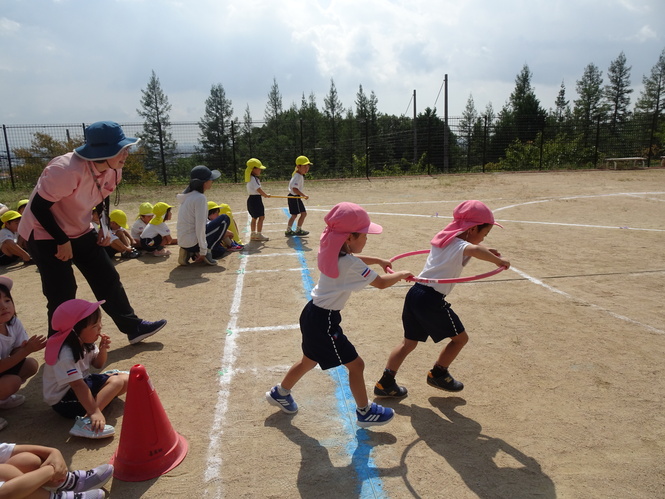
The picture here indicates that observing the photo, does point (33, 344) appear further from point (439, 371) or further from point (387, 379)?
point (439, 371)

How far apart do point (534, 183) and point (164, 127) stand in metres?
17.7

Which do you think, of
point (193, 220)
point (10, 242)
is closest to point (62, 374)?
point (193, 220)

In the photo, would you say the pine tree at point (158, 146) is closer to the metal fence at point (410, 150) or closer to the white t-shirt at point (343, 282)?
the metal fence at point (410, 150)

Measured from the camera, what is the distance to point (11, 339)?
3.81 m

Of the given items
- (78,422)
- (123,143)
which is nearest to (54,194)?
(123,143)

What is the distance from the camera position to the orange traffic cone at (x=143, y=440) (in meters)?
2.92

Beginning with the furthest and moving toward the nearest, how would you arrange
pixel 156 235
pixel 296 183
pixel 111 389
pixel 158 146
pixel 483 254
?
pixel 158 146 → pixel 296 183 → pixel 156 235 → pixel 111 389 → pixel 483 254

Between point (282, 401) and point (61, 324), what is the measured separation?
166cm

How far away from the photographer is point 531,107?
5006 centimetres

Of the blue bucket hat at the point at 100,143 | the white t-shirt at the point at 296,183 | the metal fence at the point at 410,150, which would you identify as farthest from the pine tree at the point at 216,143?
the blue bucket hat at the point at 100,143

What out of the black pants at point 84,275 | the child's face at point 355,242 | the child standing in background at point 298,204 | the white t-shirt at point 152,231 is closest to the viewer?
the child's face at point 355,242

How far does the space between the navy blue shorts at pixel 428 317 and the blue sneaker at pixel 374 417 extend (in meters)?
0.71

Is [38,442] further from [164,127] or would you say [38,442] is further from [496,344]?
[164,127]

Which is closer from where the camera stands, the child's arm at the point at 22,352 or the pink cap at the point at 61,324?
the pink cap at the point at 61,324
